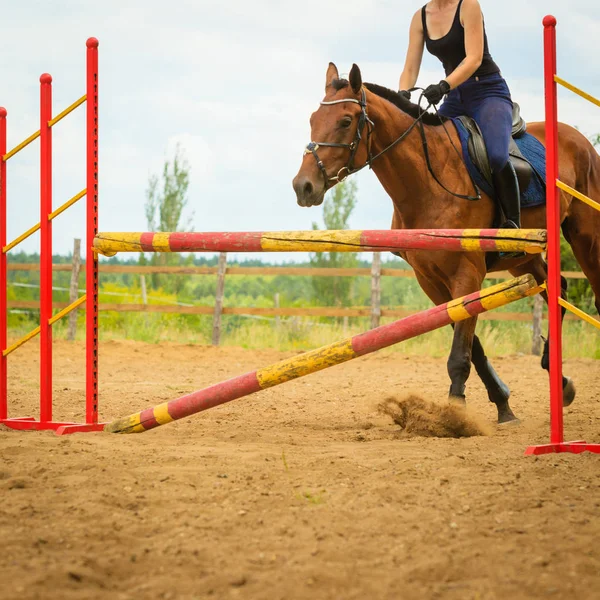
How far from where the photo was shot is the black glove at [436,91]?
486cm

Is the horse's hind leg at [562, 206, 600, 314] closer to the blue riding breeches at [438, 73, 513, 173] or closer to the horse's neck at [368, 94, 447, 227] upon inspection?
the blue riding breeches at [438, 73, 513, 173]

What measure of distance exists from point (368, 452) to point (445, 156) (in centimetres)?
224

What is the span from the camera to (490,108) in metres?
5.30

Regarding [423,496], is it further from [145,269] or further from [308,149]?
[145,269]

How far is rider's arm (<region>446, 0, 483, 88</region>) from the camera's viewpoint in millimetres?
4934

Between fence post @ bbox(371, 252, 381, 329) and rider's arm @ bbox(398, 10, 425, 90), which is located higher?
rider's arm @ bbox(398, 10, 425, 90)

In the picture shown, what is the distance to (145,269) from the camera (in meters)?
15.0

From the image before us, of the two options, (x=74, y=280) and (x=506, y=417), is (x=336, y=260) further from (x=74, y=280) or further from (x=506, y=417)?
(x=506, y=417)

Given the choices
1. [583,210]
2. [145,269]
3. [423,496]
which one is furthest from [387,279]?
[423,496]

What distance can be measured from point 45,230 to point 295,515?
2771 millimetres

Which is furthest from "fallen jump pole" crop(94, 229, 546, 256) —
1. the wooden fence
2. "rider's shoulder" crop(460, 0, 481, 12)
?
the wooden fence

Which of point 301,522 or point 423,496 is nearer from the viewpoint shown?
point 301,522

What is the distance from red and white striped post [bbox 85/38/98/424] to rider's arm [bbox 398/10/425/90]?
2295 mm

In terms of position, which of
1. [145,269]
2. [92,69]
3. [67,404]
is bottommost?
[67,404]
